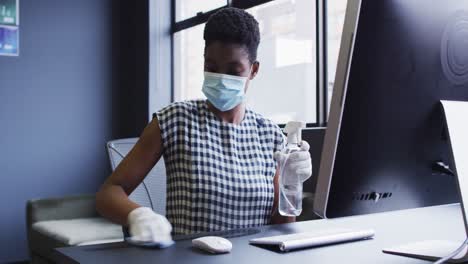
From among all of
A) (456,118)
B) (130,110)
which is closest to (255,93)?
(130,110)

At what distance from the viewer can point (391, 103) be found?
74 cm

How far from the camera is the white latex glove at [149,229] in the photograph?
2.76ft

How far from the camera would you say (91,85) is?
4.07 meters

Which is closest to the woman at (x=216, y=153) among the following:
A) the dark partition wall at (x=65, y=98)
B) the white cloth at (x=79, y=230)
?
the white cloth at (x=79, y=230)

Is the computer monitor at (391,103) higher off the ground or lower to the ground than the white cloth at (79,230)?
higher

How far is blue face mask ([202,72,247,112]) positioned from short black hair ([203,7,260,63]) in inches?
3.2

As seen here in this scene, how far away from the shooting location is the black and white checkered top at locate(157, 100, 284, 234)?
4.15 feet

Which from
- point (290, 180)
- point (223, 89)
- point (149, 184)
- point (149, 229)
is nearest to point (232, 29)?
point (223, 89)

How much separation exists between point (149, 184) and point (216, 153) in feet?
1.92

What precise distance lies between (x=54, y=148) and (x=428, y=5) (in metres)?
3.57

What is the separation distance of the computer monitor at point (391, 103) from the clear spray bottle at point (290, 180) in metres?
0.21

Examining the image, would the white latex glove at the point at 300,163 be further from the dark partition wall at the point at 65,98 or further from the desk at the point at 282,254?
the dark partition wall at the point at 65,98

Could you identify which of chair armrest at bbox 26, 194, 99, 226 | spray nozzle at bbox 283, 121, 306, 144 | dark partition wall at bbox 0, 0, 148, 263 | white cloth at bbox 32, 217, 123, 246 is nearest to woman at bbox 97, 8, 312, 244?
spray nozzle at bbox 283, 121, 306, 144

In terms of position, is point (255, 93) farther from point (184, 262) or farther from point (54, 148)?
point (184, 262)
